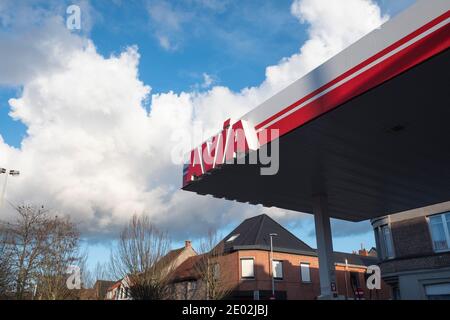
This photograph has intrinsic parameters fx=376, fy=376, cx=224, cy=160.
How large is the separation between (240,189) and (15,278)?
13.7 meters

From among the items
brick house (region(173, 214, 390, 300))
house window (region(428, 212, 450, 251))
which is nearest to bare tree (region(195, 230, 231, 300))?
brick house (region(173, 214, 390, 300))

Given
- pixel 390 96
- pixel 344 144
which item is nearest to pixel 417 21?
pixel 390 96

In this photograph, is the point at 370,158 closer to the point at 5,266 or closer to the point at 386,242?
the point at 386,242

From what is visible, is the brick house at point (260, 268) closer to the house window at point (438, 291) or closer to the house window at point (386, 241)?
the house window at point (386, 241)

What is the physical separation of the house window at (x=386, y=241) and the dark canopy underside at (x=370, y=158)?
8314 mm

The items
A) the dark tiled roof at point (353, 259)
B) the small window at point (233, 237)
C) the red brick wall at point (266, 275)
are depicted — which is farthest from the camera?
the dark tiled roof at point (353, 259)

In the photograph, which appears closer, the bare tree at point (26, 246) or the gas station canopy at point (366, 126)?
the gas station canopy at point (366, 126)

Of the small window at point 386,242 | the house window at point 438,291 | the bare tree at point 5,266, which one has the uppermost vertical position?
the small window at point 386,242

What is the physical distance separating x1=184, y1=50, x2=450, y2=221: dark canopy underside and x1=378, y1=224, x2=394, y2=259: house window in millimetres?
8314

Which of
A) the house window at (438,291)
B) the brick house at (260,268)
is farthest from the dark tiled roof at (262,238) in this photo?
the house window at (438,291)

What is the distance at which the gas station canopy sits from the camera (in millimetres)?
6402

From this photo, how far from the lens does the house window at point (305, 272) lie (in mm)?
32406

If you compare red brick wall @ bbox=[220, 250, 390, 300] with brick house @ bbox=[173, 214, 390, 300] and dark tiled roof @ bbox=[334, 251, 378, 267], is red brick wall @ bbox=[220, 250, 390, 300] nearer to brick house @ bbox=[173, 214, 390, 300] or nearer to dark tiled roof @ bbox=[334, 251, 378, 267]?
brick house @ bbox=[173, 214, 390, 300]

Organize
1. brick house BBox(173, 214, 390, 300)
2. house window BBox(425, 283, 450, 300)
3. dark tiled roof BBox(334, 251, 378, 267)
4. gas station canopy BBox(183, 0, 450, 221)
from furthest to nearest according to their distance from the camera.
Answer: dark tiled roof BBox(334, 251, 378, 267), brick house BBox(173, 214, 390, 300), house window BBox(425, 283, 450, 300), gas station canopy BBox(183, 0, 450, 221)
